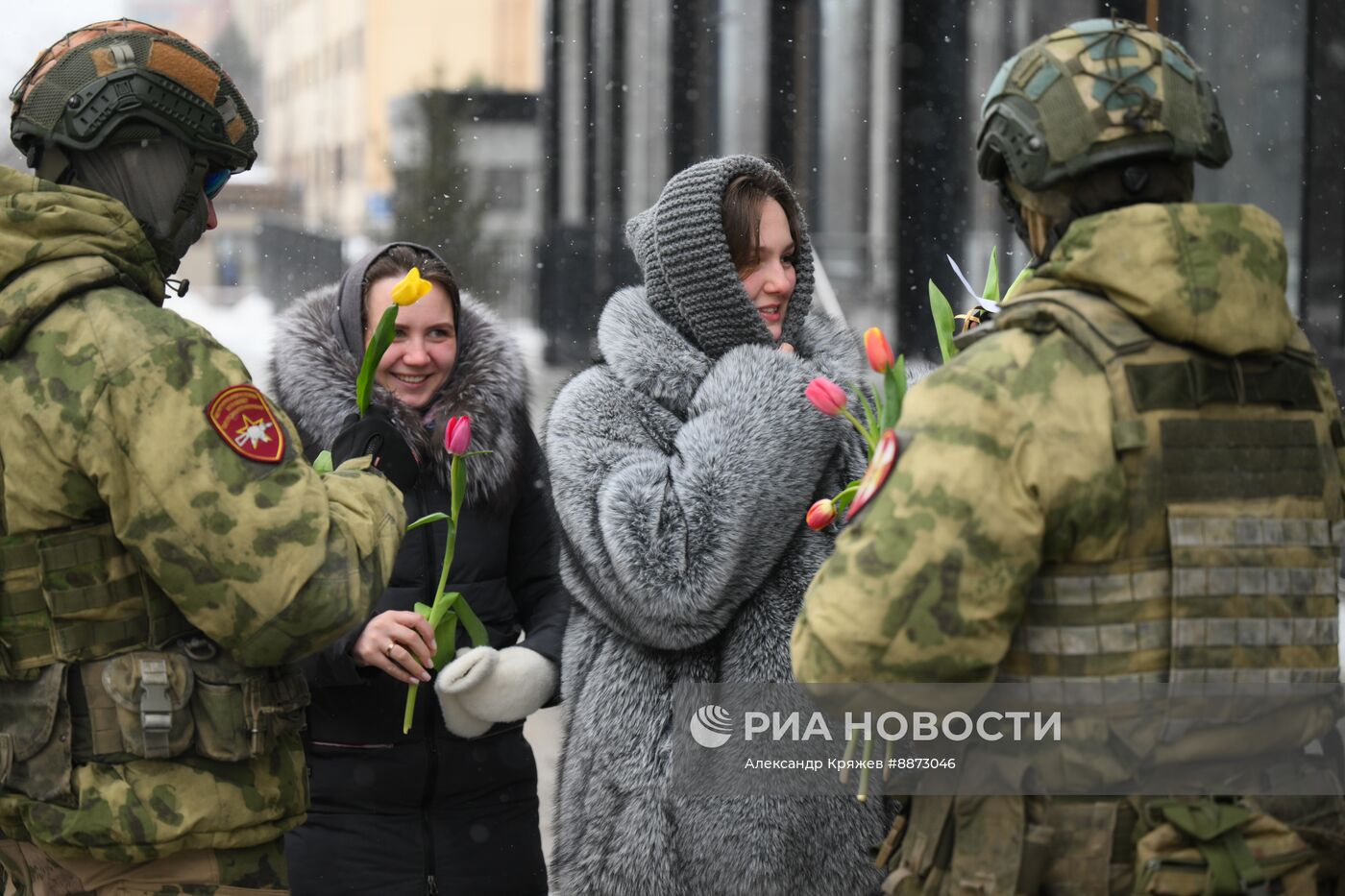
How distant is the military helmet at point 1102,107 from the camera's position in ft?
6.77

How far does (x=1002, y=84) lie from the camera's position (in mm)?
2191

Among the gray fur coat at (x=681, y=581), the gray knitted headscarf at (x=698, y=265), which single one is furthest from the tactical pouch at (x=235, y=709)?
the gray knitted headscarf at (x=698, y=265)

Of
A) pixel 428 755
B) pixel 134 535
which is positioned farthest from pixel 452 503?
pixel 134 535

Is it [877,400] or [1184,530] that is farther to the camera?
[877,400]

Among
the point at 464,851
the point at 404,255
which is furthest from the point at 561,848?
the point at 404,255

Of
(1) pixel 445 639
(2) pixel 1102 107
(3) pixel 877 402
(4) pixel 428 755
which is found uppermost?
(2) pixel 1102 107

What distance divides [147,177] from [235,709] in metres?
0.81

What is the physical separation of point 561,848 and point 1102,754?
4.13 feet

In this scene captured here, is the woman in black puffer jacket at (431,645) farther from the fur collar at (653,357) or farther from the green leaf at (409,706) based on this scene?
the fur collar at (653,357)

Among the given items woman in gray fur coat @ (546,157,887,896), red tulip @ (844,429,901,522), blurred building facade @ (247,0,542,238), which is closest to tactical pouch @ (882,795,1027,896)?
red tulip @ (844,429,901,522)

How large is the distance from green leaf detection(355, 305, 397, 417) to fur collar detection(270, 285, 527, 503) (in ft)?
0.34

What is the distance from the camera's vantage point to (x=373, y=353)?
2.99 metres

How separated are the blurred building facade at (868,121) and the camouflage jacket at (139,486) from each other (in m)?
1.50

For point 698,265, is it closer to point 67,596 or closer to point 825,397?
point 825,397
